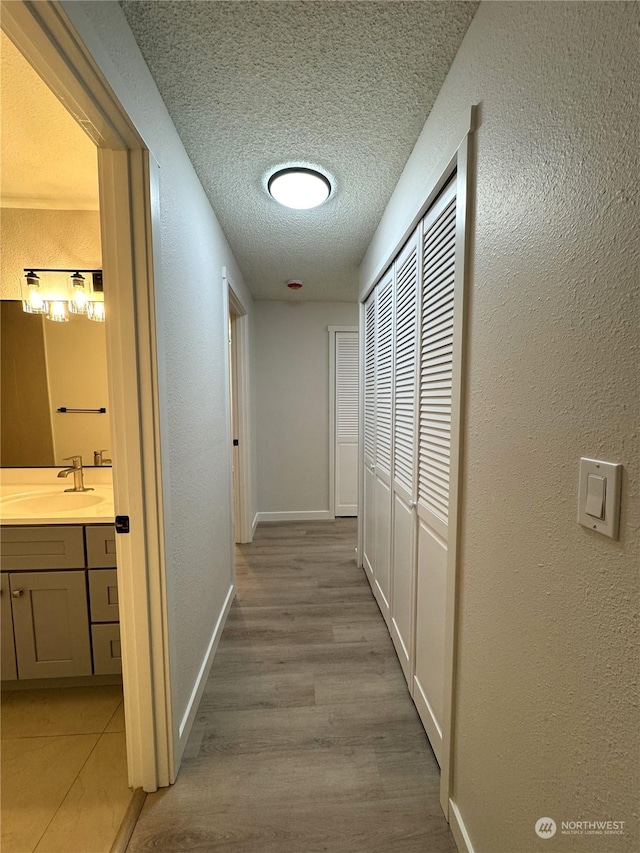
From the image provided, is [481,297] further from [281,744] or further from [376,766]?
[281,744]

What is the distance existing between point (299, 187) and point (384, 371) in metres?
1.03

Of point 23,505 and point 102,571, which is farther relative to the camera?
point 23,505

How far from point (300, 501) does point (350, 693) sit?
7.39 ft

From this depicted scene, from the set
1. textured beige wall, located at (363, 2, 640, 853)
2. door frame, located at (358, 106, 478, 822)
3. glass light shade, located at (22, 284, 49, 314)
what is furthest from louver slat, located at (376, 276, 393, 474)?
glass light shade, located at (22, 284, 49, 314)

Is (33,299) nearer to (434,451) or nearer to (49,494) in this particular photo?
(49,494)

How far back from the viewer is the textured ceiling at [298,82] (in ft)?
2.91

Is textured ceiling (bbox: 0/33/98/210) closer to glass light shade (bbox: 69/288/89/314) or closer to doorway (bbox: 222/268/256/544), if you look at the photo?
glass light shade (bbox: 69/288/89/314)

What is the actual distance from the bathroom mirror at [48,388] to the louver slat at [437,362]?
1.68 m

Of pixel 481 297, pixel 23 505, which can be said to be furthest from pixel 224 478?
pixel 481 297

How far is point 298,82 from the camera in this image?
3.52 feet

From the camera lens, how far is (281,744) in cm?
131

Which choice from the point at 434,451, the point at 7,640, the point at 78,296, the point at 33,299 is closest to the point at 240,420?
the point at 78,296

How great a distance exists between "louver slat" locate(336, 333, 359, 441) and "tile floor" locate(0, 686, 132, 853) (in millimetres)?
2770

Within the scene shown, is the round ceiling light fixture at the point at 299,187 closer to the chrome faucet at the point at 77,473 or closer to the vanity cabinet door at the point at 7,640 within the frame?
the chrome faucet at the point at 77,473
